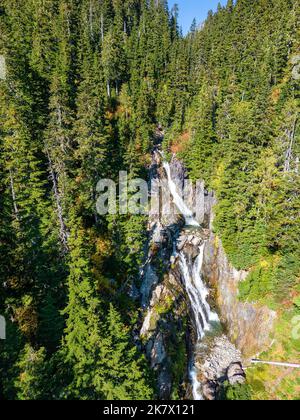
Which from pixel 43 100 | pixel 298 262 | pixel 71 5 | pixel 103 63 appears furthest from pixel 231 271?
pixel 71 5

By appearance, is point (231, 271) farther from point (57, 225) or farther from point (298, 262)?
point (57, 225)

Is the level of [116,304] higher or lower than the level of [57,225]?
lower

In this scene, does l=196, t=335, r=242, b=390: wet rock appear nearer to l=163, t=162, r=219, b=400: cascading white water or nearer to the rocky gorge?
the rocky gorge

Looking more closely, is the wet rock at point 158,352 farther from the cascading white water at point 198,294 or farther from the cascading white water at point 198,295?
the cascading white water at point 198,295

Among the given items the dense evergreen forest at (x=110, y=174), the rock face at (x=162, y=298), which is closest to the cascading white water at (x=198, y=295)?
the rock face at (x=162, y=298)

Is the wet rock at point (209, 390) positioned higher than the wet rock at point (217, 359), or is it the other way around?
the wet rock at point (217, 359)

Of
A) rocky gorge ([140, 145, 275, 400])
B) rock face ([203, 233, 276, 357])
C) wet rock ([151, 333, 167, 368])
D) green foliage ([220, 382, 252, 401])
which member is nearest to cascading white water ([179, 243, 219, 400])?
rocky gorge ([140, 145, 275, 400])
